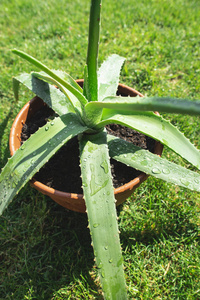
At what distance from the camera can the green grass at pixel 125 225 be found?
4.66ft

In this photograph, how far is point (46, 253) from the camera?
151 centimetres

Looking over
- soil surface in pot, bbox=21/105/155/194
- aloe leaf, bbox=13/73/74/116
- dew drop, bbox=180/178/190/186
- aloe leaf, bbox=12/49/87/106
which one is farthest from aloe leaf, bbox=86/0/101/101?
dew drop, bbox=180/178/190/186

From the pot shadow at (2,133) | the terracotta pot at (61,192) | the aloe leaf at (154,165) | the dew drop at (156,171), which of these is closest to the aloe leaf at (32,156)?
the terracotta pot at (61,192)

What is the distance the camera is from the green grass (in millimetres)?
1421

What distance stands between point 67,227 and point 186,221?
29.8 inches

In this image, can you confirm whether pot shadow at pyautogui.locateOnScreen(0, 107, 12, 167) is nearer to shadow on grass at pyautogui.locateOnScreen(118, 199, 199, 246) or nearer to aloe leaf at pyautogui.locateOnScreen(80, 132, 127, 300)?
aloe leaf at pyautogui.locateOnScreen(80, 132, 127, 300)

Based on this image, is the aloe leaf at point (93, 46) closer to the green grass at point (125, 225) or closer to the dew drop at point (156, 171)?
the dew drop at point (156, 171)

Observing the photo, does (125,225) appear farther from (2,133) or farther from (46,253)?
(2,133)

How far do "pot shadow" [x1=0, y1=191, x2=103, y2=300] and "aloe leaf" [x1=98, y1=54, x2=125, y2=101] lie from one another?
0.79 meters

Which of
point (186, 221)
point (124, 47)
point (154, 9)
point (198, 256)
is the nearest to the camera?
point (198, 256)

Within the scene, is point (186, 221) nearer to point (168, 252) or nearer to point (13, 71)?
point (168, 252)

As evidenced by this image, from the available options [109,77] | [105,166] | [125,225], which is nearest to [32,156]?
[105,166]

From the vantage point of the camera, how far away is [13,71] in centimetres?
231

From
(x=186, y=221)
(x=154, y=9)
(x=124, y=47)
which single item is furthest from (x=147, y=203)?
(x=154, y=9)
